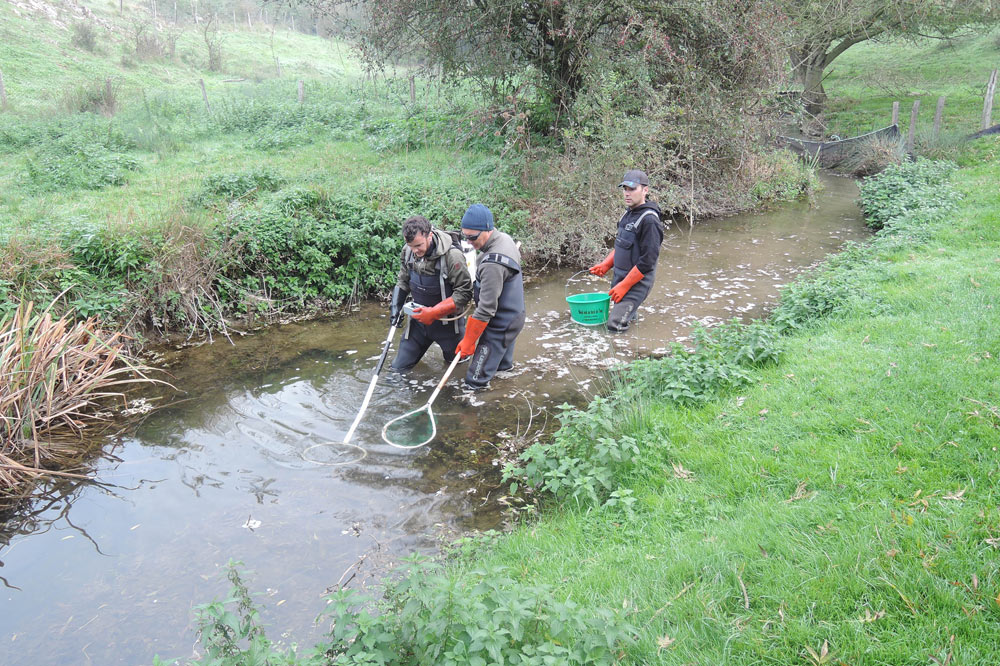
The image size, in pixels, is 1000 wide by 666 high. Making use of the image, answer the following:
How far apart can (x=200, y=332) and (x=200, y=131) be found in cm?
1050

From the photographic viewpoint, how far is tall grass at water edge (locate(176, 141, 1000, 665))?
2.80 m

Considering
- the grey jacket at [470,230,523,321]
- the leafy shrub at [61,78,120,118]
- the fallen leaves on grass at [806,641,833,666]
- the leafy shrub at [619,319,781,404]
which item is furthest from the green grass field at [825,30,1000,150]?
the leafy shrub at [61,78,120,118]

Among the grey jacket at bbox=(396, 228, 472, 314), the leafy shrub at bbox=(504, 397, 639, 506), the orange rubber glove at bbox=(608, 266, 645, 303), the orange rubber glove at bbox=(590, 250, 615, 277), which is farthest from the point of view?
the orange rubber glove at bbox=(590, 250, 615, 277)

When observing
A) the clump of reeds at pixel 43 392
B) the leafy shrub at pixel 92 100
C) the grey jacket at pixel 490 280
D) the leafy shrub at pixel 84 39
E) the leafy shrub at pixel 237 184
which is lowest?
the clump of reeds at pixel 43 392

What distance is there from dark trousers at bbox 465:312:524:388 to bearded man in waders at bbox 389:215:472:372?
33cm

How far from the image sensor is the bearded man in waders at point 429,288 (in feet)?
21.1

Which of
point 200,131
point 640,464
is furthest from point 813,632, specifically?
point 200,131

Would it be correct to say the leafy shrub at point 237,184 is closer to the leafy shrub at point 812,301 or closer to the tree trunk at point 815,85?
the leafy shrub at point 812,301

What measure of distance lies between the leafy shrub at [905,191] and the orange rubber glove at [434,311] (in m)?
9.80

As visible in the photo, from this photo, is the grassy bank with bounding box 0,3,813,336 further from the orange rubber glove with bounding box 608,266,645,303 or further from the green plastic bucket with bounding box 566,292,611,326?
the green plastic bucket with bounding box 566,292,611,326

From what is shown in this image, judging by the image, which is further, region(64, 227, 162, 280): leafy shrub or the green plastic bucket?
region(64, 227, 162, 280): leafy shrub

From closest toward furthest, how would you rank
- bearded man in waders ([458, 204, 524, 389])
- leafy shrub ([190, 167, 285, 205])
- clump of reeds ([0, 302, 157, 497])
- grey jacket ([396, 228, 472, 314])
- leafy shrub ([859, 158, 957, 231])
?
clump of reeds ([0, 302, 157, 497])
bearded man in waders ([458, 204, 524, 389])
grey jacket ([396, 228, 472, 314])
leafy shrub ([190, 167, 285, 205])
leafy shrub ([859, 158, 957, 231])

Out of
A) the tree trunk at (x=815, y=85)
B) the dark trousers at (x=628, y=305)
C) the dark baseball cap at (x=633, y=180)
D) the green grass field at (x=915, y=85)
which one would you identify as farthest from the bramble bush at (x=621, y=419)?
the tree trunk at (x=815, y=85)

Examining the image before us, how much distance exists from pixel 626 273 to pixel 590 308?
102cm
